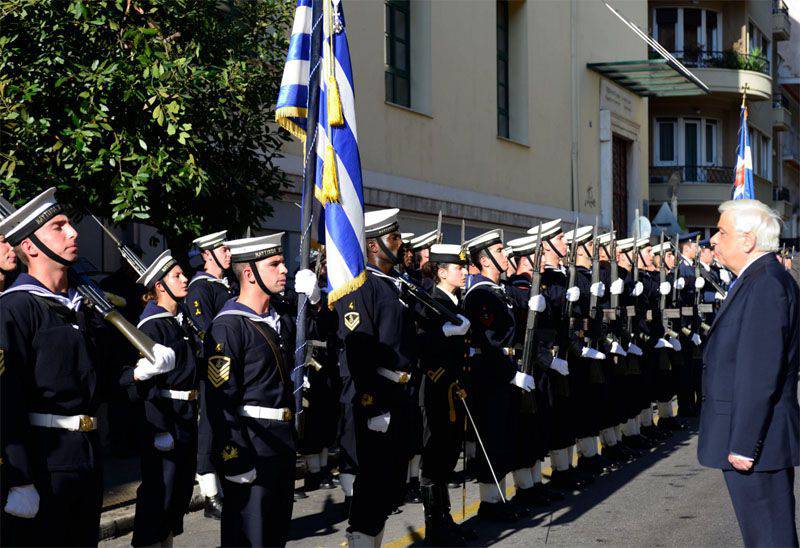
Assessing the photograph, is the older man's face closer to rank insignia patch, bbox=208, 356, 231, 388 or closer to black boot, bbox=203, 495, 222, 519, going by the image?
rank insignia patch, bbox=208, 356, 231, 388

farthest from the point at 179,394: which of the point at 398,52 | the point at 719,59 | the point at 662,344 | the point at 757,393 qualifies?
the point at 719,59

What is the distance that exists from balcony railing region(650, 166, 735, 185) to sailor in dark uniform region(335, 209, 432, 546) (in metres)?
31.8

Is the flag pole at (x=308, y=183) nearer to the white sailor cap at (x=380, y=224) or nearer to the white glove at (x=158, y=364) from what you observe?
the white sailor cap at (x=380, y=224)

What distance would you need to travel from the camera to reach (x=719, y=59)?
37.2 m

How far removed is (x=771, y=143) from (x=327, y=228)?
4089 centimetres

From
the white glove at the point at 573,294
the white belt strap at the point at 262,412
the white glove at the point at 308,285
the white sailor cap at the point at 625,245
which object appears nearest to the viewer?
the white belt strap at the point at 262,412

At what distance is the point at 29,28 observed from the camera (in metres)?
8.20

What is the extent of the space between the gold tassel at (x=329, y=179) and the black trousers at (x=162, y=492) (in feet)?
5.48

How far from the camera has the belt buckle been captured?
4848 millimetres

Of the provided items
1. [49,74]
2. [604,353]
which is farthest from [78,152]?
[604,353]

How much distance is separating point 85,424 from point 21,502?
464 millimetres

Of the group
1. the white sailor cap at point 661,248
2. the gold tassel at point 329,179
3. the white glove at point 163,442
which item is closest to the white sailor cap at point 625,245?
the white sailor cap at point 661,248

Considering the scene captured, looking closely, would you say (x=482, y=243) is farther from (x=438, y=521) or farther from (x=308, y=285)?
(x=308, y=285)

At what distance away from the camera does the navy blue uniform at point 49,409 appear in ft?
15.0
